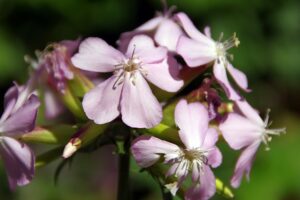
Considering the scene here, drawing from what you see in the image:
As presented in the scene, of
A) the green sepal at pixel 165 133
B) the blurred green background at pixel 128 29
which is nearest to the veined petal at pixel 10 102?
the green sepal at pixel 165 133

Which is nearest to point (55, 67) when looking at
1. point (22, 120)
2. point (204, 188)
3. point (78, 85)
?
point (78, 85)

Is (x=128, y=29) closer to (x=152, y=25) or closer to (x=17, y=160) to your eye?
(x=152, y=25)

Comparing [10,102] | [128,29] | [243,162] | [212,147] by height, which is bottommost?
[128,29]

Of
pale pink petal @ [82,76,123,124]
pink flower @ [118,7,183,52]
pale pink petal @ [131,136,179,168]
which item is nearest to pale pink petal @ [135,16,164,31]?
pink flower @ [118,7,183,52]

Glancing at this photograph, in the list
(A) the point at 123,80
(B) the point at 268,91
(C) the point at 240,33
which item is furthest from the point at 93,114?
(B) the point at 268,91

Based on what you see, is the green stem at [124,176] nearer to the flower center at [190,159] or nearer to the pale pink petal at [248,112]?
the flower center at [190,159]
